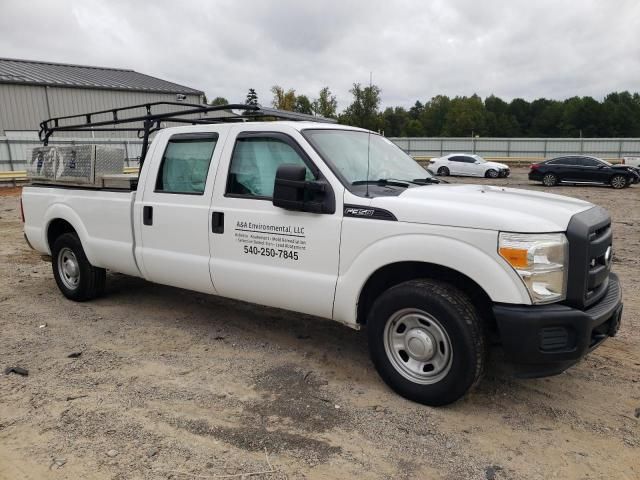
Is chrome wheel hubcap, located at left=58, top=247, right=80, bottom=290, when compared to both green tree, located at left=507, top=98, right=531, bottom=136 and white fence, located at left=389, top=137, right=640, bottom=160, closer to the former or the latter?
white fence, located at left=389, top=137, right=640, bottom=160

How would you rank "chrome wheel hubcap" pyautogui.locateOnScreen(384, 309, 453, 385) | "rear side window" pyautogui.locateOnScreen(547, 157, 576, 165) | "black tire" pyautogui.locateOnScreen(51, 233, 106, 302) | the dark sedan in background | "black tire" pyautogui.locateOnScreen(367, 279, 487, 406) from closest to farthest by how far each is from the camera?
"black tire" pyautogui.locateOnScreen(367, 279, 487, 406) < "chrome wheel hubcap" pyautogui.locateOnScreen(384, 309, 453, 385) < "black tire" pyautogui.locateOnScreen(51, 233, 106, 302) < the dark sedan in background < "rear side window" pyautogui.locateOnScreen(547, 157, 576, 165)

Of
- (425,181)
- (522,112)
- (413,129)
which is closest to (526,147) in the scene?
(425,181)

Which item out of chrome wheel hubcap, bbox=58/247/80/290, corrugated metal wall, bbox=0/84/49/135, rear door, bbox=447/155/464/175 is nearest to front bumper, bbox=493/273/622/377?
chrome wheel hubcap, bbox=58/247/80/290

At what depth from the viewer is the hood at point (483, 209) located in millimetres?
3129

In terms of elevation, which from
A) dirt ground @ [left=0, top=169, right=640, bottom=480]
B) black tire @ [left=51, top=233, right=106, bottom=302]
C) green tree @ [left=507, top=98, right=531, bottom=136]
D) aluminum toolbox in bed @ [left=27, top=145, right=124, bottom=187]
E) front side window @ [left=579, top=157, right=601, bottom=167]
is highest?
green tree @ [left=507, top=98, right=531, bottom=136]

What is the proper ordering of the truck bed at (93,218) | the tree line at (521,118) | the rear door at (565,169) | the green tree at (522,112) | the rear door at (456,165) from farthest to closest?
1. the green tree at (522,112)
2. the tree line at (521,118)
3. the rear door at (456,165)
4. the rear door at (565,169)
5. the truck bed at (93,218)

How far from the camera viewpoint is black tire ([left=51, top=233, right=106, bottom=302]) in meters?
5.79

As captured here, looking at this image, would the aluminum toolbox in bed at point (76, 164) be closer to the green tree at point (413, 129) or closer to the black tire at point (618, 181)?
the black tire at point (618, 181)

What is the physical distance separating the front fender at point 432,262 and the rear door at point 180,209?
141 centimetres

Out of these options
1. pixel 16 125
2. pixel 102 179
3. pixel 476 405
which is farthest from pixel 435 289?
pixel 16 125

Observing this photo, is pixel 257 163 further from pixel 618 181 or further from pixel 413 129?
pixel 413 129

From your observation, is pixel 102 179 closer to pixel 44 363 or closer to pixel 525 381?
pixel 44 363

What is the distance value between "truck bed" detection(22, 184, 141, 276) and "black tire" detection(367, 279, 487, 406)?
2.76 m

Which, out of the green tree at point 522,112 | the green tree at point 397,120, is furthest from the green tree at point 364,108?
the green tree at point 522,112
